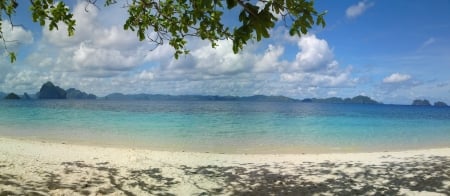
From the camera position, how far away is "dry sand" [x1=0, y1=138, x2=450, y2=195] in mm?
8383

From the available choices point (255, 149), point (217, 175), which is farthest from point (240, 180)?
point (255, 149)

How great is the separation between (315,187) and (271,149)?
832 cm

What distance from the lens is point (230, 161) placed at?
12.6 m

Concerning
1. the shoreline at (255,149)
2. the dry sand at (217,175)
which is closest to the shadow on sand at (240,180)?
the dry sand at (217,175)

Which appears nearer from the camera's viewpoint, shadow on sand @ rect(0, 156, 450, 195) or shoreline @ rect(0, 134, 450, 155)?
shadow on sand @ rect(0, 156, 450, 195)

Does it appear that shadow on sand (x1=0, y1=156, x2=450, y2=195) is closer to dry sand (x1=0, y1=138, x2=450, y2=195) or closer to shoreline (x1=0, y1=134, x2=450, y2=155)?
dry sand (x1=0, y1=138, x2=450, y2=195)

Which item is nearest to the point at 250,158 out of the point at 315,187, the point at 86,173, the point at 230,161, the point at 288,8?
the point at 230,161

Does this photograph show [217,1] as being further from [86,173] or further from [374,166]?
[374,166]

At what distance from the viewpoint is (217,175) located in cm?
1010

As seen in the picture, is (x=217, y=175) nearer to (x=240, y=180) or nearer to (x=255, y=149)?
(x=240, y=180)

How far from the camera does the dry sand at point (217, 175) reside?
27.5ft

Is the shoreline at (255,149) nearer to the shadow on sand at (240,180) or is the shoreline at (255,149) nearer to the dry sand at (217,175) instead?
the dry sand at (217,175)

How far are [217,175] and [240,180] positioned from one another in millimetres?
780

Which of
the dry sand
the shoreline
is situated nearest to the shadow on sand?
the dry sand
